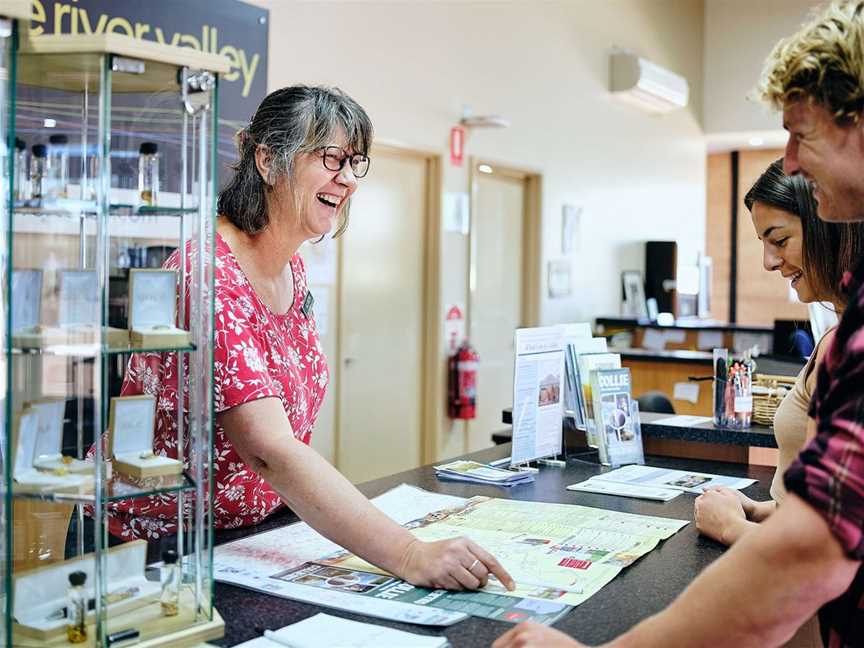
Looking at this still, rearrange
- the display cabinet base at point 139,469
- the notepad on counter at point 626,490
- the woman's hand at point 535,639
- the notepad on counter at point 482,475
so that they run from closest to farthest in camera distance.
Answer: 1. the woman's hand at point 535,639
2. the display cabinet base at point 139,469
3. the notepad on counter at point 626,490
4. the notepad on counter at point 482,475

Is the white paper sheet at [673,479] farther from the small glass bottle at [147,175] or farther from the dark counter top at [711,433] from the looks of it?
the small glass bottle at [147,175]

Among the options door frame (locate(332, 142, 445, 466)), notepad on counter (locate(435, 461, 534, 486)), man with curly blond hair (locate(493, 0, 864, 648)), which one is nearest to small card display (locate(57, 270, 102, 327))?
man with curly blond hair (locate(493, 0, 864, 648))

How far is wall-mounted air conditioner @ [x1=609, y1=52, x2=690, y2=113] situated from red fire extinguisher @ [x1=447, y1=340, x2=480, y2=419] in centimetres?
328

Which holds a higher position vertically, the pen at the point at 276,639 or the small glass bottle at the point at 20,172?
the small glass bottle at the point at 20,172

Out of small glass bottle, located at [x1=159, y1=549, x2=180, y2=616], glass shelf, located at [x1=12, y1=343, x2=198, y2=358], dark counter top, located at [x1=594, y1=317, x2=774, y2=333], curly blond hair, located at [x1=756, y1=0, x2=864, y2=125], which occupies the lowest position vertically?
small glass bottle, located at [x1=159, y1=549, x2=180, y2=616]

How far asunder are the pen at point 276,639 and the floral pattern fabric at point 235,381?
189 mm

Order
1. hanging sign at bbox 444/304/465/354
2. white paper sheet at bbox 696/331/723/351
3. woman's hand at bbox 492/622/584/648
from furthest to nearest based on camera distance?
white paper sheet at bbox 696/331/723/351 < hanging sign at bbox 444/304/465/354 < woman's hand at bbox 492/622/584/648

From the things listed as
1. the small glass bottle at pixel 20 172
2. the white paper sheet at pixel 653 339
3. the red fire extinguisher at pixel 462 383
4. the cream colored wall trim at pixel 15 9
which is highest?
the cream colored wall trim at pixel 15 9

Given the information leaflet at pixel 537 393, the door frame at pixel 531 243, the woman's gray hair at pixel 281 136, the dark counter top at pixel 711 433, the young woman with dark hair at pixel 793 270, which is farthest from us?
the door frame at pixel 531 243

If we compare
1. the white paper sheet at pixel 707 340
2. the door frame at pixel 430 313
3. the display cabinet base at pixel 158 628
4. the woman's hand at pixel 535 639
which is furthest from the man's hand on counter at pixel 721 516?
the white paper sheet at pixel 707 340

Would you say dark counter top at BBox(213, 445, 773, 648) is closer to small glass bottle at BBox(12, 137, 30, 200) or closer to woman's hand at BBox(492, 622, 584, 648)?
woman's hand at BBox(492, 622, 584, 648)

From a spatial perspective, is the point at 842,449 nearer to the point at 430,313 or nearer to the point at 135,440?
the point at 135,440

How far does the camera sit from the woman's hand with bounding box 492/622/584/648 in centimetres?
115

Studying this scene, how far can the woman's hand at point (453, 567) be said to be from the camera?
1489mm
